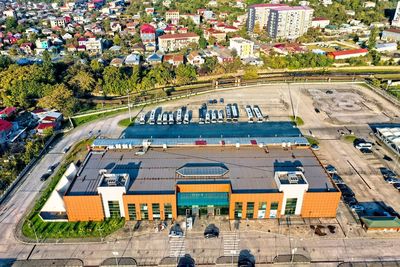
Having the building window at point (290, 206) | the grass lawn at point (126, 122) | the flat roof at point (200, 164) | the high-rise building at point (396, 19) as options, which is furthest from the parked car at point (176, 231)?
the high-rise building at point (396, 19)

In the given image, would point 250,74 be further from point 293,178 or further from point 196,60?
point 293,178

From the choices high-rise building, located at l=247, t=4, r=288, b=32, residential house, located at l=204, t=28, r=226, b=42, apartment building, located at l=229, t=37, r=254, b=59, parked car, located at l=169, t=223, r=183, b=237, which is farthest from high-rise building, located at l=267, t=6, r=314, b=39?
parked car, located at l=169, t=223, r=183, b=237

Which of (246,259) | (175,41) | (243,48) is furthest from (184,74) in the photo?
(246,259)

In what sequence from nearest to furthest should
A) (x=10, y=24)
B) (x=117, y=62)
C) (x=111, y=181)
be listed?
1. (x=111, y=181)
2. (x=117, y=62)
3. (x=10, y=24)

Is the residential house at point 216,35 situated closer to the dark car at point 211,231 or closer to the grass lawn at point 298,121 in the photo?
the grass lawn at point 298,121

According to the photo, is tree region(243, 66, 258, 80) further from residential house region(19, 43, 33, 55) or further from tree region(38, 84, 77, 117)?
residential house region(19, 43, 33, 55)
